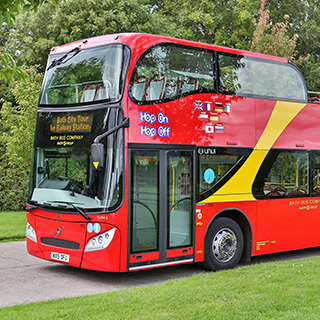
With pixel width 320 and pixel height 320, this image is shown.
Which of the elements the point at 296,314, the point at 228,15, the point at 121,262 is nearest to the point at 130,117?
the point at 121,262

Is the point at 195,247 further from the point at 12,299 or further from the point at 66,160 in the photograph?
the point at 12,299

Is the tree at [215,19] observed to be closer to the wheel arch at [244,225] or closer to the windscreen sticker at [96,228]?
the wheel arch at [244,225]

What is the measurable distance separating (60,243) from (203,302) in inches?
130

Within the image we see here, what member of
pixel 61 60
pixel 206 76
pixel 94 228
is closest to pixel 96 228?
pixel 94 228

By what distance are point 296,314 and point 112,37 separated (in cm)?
547

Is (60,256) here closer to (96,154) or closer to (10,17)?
(96,154)

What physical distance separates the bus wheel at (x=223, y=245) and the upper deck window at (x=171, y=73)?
2.54 m

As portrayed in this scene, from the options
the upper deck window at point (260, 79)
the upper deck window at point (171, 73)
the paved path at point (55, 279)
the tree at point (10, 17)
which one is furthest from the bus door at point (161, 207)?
the tree at point (10, 17)

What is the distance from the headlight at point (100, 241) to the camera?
9.24 metres

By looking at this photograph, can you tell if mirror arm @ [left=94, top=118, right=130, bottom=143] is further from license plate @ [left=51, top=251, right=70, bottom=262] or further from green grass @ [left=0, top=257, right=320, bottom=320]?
green grass @ [left=0, top=257, right=320, bottom=320]

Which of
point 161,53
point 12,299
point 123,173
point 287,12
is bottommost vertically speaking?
point 12,299

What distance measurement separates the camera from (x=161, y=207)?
32.2 feet

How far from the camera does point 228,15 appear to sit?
3027 cm

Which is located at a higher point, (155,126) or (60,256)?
(155,126)
